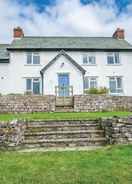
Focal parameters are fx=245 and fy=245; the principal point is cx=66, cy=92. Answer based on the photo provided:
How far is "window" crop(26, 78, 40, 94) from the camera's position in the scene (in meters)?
26.2

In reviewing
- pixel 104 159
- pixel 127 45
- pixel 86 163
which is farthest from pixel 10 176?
pixel 127 45

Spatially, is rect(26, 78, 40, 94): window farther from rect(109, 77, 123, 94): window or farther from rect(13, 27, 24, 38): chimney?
rect(109, 77, 123, 94): window

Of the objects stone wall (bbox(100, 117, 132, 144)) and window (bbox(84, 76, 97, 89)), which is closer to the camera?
stone wall (bbox(100, 117, 132, 144))

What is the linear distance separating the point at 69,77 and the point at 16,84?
227 inches

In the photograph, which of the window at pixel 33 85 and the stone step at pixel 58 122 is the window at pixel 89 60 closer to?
the window at pixel 33 85

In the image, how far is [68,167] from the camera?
20.2 feet

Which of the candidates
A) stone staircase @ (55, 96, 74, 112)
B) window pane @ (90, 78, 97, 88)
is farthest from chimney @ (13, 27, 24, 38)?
stone staircase @ (55, 96, 74, 112)

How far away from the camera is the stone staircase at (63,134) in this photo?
9.05 meters

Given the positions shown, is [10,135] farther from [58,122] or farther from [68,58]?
[68,58]

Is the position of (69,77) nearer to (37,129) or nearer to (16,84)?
(16,84)

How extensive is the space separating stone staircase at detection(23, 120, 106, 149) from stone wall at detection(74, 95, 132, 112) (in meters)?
8.31

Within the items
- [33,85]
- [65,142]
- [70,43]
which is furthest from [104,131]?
[70,43]

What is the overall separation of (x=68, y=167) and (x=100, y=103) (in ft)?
44.9

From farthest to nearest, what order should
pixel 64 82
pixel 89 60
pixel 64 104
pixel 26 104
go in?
pixel 89 60 → pixel 64 82 → pixel 64 104 → pixel 26 104
